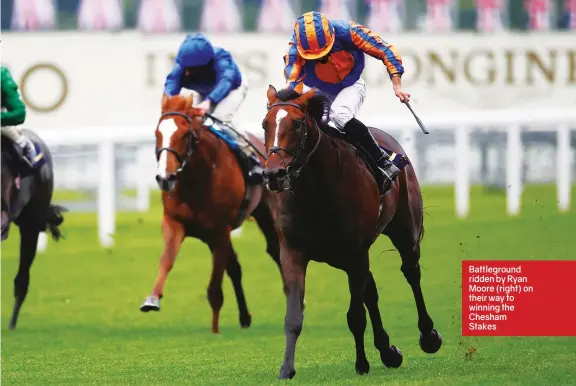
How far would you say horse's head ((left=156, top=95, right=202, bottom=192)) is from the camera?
A: 917cm

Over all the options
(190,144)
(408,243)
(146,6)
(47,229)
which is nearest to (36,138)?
(47,229)

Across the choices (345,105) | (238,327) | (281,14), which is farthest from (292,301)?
(281,14)

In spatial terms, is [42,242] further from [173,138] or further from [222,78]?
[173,138]

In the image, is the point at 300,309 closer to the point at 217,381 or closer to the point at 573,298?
the point at 217,381

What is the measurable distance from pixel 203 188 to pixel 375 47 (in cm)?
265

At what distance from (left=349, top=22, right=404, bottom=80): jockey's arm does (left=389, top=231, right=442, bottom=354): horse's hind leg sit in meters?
1.02

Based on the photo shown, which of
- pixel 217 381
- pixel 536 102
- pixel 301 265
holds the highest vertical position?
pixel 301 265

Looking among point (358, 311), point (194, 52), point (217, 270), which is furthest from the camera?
point (194, 52)

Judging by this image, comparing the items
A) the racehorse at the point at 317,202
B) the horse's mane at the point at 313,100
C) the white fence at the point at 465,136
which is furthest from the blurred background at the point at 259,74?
the horse's mane at the point at 313,100

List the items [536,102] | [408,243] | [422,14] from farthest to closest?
1. [422,14]
2. [536,102]
3. [408,243]

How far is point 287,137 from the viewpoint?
22.4 feet

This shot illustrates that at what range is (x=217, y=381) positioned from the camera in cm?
718

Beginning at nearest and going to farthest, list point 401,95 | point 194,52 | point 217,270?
point 401,95, point 217,270, point 194,52

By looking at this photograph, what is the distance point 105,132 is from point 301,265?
11.2 metres
